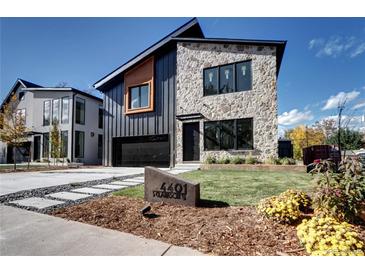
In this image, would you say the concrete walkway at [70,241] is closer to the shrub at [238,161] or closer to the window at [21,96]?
the shrub at [238,161]

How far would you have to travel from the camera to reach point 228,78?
11930 millimetres

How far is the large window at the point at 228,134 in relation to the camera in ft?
37.0

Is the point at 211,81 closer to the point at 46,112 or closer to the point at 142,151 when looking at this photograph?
the point at 142,151

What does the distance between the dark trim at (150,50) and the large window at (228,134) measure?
5.87m

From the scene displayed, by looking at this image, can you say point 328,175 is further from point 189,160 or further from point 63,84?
point 63,84

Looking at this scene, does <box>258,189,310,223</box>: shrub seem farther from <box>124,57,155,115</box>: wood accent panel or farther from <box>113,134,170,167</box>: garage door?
<box>124,57,155,115</box>: wood accent panel

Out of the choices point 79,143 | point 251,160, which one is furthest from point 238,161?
point 79,143

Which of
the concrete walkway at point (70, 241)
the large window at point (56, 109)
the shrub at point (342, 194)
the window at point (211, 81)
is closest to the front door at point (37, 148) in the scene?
the large window at point (56, 109)

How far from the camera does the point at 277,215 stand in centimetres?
301

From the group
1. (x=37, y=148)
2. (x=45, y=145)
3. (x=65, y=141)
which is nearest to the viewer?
(x=65, y=141)

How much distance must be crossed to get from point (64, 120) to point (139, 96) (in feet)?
28.9
